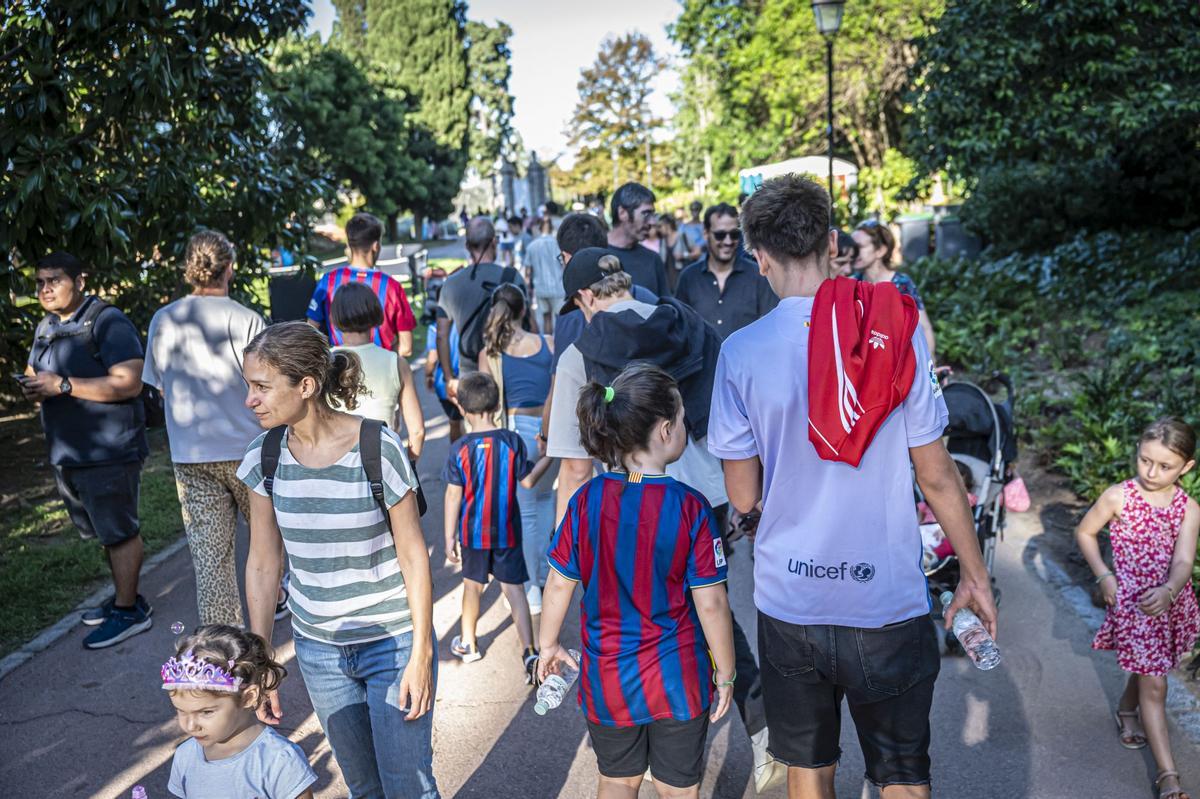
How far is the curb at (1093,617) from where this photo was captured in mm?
4156

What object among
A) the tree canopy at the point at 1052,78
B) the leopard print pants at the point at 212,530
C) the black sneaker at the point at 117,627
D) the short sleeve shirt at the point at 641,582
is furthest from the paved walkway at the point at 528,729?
the tree canopy at the point at 1052,78

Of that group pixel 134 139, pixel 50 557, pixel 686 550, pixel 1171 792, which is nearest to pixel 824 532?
pixel 686 550

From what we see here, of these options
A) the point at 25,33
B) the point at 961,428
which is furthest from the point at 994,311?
the point at 25,33

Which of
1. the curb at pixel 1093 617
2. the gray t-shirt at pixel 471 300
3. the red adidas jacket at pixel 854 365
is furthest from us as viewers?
the gray t-shirt at pixel 471 300

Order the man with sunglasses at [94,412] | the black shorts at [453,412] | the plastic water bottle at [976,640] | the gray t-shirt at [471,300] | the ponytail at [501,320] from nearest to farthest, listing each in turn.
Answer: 1. the plastic water bottle at [976,640]
2. the man with sunglasses at [94,412]
3. the ponytail at [501,320]
4. the gray t-shirt at [471,300]
5. the black shorts at [453,412]

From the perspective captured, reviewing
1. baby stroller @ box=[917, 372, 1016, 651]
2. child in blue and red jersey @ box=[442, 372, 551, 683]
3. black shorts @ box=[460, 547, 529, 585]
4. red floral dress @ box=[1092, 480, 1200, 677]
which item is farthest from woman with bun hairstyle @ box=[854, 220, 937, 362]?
black shorts @ box=[460, 547, 529, 585]

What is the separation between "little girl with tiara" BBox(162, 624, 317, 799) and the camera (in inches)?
99.3

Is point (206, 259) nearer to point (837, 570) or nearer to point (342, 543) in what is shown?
point (342, 543)

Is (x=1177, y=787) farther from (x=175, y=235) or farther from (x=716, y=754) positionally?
(x=175, y=235)

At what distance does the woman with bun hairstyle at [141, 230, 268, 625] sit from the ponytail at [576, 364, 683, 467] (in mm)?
2353

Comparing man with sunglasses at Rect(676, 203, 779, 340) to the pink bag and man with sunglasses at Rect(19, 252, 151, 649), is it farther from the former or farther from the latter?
man with sunglasses at Rect(19, 252, 151, 649)

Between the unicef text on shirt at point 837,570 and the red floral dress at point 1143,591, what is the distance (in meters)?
1.89

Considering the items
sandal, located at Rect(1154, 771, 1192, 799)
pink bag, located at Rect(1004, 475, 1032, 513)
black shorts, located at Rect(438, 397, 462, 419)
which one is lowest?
sandal, located at Rect(1154, 771, 1192, 799)

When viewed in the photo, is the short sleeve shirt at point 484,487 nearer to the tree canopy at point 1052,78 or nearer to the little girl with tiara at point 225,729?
the little girl with tiara at point 225,729
